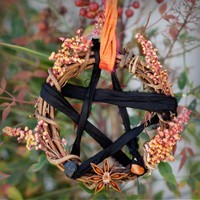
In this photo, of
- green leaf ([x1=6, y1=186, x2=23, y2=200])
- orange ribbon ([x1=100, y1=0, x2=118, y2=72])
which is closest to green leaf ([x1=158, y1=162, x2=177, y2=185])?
orange ribbon ([x1=100, y1=0, x2=118, y2=72])

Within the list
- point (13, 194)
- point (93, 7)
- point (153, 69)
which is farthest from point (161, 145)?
point (13, 194)

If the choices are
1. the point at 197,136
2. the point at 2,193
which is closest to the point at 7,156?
the point at 2,193

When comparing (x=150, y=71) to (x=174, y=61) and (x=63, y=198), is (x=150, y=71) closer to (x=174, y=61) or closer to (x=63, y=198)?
(x=63, y=198)

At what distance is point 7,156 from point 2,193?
28cm

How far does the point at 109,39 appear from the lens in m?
0.61

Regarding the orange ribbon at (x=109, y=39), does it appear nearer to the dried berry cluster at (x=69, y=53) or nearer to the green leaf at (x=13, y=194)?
the dried berry cluster at (x=69, y=53)

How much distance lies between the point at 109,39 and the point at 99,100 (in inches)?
3.2

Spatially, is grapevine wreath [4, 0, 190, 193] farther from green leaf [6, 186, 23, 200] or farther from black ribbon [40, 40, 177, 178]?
green leaf [6, 186, 23, 200]

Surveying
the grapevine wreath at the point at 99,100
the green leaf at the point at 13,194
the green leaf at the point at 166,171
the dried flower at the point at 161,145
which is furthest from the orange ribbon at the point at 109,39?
the green leaf at the point at 13,194

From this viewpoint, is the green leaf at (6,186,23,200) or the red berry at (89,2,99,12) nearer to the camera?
the red berry at (89,2,99,12)

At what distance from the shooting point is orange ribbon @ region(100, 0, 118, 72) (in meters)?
0.61

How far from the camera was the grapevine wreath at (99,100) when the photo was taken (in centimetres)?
62

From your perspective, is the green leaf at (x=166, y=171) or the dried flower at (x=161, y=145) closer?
the dried flower at (x=161, y=145)

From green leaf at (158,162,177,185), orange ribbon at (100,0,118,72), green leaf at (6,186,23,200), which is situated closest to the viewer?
orange ribbon at (100,0,118,72)
